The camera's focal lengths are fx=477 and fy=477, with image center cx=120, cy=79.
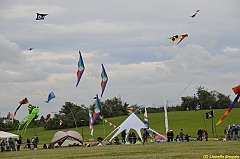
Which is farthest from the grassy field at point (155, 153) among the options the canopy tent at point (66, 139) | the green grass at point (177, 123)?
the green grass at point (177, 123)

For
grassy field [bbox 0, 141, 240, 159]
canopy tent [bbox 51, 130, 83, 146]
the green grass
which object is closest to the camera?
grassy field [bbox 0, 141, 240, 159]

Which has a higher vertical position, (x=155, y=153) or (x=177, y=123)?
(x=177, y=123)

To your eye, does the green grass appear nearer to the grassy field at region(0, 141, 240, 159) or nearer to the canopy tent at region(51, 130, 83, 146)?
Result: the canopy tent at region(51, 130, 83, 146)

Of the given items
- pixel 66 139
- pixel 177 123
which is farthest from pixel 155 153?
pixel 177 123

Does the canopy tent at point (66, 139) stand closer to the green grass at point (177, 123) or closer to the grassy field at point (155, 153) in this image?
the grassy field at point (155, 153)

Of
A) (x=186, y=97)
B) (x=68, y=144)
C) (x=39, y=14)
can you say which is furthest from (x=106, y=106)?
(x=39, y=14)

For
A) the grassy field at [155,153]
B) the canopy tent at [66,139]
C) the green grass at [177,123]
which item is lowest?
the grassy field at [155,153]

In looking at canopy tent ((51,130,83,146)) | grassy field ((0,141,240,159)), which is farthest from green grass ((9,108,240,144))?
grassy field ((0,141,240,159))

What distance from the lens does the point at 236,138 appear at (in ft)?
105

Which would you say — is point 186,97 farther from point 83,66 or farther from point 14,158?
point 14,158

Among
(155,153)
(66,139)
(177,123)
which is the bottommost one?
(155,153)

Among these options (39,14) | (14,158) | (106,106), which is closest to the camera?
(14,158)

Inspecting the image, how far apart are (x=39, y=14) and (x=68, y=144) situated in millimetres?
12438

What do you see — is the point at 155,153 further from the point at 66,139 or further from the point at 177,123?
the point at 177,123
